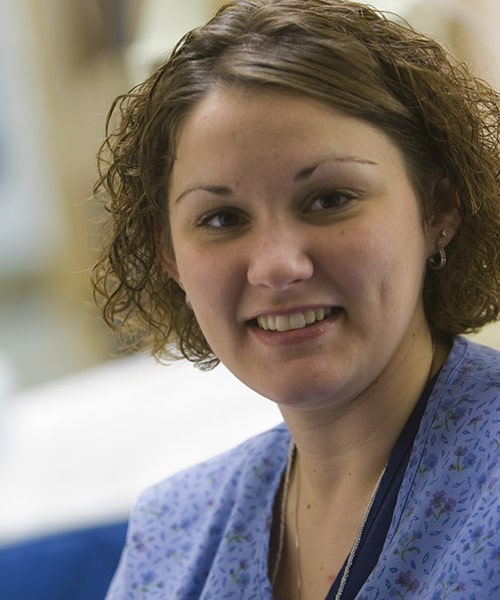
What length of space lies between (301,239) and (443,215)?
252 mm

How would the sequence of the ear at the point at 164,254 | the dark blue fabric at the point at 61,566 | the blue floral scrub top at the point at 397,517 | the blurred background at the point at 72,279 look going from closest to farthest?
1. the blue floral scrub top at the point at 397,517
2. the ear at the point at 164,254
3. the dark blue fabric at the point at 61,566
4. the blurred background at the point at 72,279

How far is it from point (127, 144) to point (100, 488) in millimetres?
1036

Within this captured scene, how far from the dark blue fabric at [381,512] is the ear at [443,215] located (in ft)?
0.64

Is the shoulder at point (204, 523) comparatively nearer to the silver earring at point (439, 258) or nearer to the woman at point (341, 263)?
the woman at point (341, 263)

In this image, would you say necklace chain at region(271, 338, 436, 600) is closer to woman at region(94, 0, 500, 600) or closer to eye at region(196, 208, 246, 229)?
woman at region(94, 0, 500, 600)

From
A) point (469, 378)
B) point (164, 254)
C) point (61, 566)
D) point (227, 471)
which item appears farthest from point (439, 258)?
point (61, 566)

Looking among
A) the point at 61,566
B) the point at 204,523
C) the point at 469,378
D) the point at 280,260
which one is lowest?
the point at 61,566

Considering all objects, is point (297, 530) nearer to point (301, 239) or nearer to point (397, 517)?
point (397, 517)

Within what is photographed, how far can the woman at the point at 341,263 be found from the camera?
3.80 ft

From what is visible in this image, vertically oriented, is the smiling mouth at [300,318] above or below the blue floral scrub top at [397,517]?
above

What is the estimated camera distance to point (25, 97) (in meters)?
5.17

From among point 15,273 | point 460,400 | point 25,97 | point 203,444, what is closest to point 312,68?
point 460,400

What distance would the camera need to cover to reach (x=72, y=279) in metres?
5.69

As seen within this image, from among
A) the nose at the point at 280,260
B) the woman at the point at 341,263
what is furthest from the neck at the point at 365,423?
the nose at the point at 280,260
